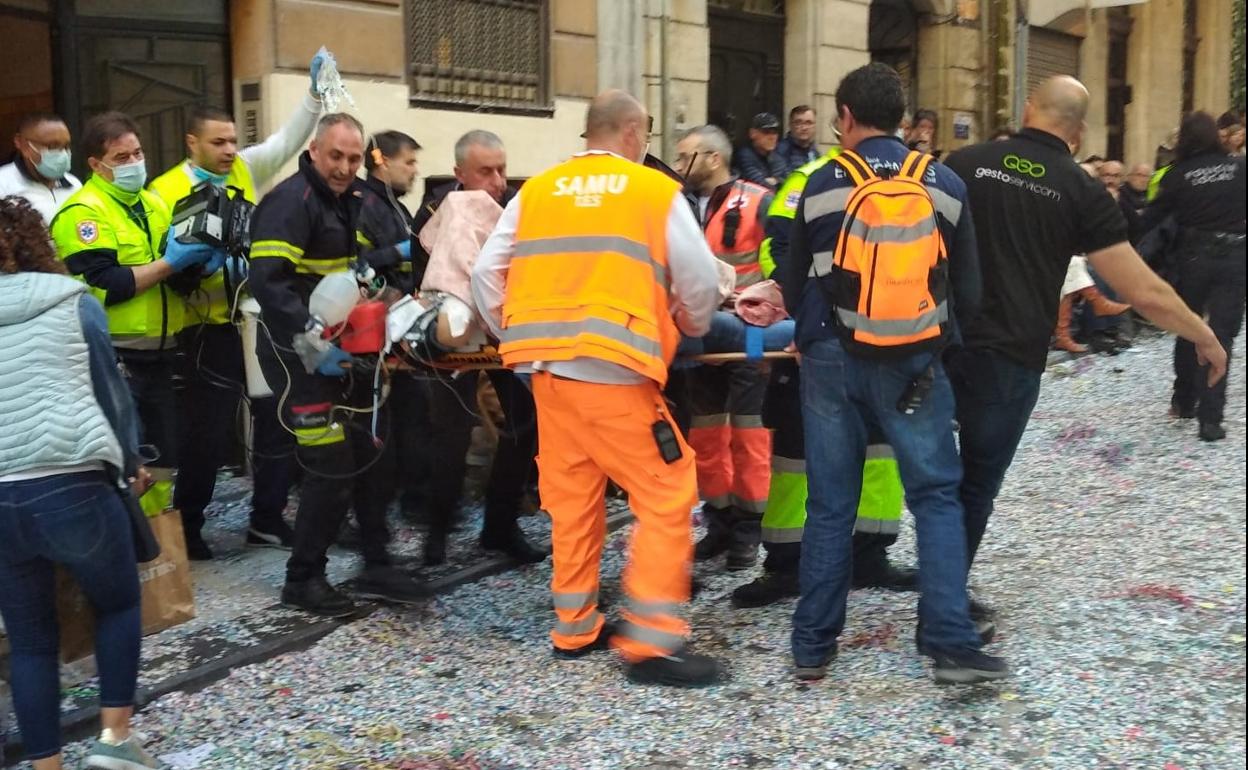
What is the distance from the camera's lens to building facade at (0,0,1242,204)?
288 inches

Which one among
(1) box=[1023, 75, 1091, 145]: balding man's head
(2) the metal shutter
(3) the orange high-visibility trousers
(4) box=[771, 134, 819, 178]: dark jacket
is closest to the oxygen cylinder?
(3) the orange high-visibility trousers

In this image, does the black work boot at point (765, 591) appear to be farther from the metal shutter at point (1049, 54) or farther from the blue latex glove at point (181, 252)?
the metal shutter at point (1049, 54)

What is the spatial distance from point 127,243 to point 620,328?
94.4 inches

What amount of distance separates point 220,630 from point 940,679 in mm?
2629

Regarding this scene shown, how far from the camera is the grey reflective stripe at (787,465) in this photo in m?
4.97

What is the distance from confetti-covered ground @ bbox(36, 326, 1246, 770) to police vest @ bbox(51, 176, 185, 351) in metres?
1.63

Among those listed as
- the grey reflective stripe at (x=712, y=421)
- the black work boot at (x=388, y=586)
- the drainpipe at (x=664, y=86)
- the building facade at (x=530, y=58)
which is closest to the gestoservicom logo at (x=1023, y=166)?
the grey reflective stripe at (x=712, y=421)

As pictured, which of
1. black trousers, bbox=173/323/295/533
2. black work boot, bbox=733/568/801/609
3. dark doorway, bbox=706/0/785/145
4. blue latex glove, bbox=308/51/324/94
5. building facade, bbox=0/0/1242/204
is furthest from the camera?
dark doorway, bbox=706/0/785/145

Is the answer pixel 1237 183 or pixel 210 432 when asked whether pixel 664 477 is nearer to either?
pixel 210 432

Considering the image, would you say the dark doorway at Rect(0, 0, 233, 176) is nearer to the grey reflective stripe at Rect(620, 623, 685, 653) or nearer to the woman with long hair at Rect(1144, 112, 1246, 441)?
the grey reflective stripe at Rect(620, 623, 685, 653)

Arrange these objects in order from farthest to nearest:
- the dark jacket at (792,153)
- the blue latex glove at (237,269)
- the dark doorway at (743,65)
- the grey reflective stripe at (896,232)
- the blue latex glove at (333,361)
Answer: the dark doorway at (743,65) → the dark jacket at (792,153) → the blue latex glove at (237,269) → the blue latex glove at (333,361) → the grey reflective stripe at (896,232)

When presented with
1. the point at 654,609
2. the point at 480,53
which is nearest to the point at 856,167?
Answer: the point at 654,609

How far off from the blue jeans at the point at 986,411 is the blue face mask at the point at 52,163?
4.18m

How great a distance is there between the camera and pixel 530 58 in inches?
380
